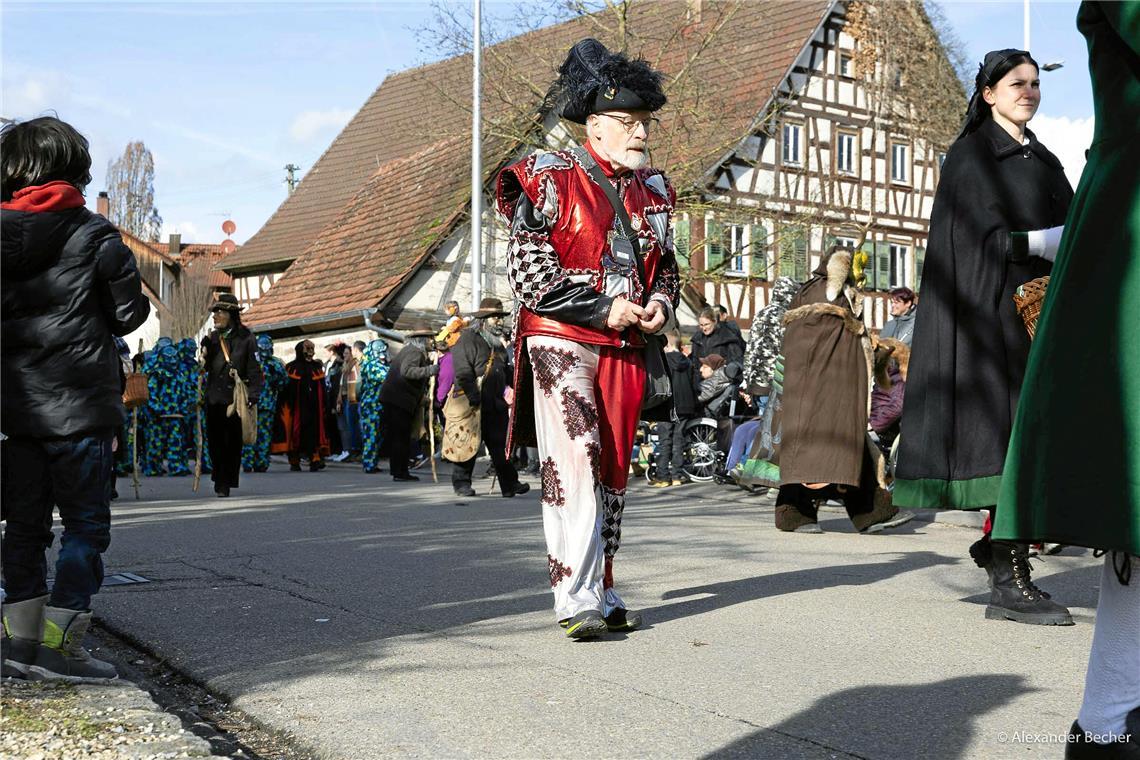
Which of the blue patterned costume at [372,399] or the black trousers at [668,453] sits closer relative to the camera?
the black trousers at [668,453]

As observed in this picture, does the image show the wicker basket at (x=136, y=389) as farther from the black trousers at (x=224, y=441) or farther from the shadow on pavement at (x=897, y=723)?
the shadow on pavement at (x=897, y=723)

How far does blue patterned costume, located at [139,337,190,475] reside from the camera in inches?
790

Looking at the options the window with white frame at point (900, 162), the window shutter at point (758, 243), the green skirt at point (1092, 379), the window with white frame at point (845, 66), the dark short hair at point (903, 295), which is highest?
the window with white frame at point (845, 66)

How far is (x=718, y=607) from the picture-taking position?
652 centimetres

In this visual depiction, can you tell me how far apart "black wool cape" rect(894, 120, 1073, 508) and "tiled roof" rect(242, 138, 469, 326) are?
24.8 meters

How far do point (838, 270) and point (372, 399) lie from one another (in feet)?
39.6

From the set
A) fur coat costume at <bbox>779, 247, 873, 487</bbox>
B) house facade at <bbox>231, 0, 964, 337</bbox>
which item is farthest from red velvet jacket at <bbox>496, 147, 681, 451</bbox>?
house facade at <bbox>231, 0, 964, 337</bbox>

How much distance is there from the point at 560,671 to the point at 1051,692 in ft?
4.86

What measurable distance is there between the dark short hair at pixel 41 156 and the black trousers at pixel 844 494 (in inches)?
253

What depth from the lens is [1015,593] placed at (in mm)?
6094

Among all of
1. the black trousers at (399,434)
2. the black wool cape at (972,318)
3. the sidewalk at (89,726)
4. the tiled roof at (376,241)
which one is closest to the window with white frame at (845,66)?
the tiled roof at (376,241)

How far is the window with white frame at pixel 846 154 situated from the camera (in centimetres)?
3762

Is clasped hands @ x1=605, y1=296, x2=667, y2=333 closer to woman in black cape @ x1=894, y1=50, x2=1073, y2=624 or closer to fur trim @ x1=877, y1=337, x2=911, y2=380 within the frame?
woman in black cape @ x1=894, y1=50, x2=1073, y2=624

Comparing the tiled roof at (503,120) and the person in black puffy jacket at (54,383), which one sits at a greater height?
the tiled roof at (503,120)
